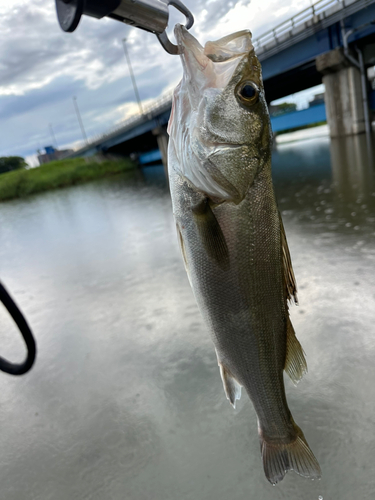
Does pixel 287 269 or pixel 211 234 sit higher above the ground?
pixel 211 234

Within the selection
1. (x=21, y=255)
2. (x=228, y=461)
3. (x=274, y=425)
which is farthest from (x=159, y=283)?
(x=21, y=255)

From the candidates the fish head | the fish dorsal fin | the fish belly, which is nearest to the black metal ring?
the fish belly

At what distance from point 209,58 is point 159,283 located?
3.15 meters

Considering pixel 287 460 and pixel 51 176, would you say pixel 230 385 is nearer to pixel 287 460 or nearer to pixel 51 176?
pixel 287 460

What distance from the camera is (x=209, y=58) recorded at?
1.15m

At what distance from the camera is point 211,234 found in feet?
3.70

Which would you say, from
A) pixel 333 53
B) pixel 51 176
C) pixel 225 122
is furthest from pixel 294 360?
pixel 51 176

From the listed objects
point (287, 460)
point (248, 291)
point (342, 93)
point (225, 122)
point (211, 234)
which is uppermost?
point (342, 93)

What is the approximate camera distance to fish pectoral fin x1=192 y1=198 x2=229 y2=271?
1.12 m

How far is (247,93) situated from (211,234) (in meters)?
0.49

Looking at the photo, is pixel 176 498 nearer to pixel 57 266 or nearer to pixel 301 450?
pixel 301 450

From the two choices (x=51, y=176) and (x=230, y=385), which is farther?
(x=51, y=176)

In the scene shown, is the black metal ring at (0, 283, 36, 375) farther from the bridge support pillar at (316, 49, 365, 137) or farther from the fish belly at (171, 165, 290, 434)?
the bridge support pillar at (316, 49, 365, 137)

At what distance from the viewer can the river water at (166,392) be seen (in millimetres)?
1755
